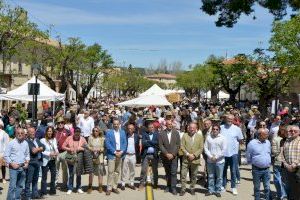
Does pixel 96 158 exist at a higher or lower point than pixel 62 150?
lower

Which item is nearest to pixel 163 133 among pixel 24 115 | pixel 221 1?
pixel 221 1

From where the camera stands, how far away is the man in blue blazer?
38.5 feet

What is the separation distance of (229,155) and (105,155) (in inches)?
112

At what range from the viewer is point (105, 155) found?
475 inches

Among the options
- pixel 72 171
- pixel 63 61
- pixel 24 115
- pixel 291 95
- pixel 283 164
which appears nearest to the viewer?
pixel 283 164

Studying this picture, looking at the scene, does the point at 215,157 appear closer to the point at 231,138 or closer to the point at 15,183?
the point at 231,138

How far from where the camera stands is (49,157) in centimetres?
1108

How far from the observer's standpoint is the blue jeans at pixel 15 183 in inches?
388

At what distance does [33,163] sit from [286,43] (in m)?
23.6

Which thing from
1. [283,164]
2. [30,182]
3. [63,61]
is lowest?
[30,182]

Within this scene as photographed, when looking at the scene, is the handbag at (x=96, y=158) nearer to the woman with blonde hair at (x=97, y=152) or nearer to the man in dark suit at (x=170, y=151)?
the woman with blonde hair at (x=97, y=152)

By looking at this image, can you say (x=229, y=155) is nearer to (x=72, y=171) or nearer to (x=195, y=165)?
(x=195, y=165)

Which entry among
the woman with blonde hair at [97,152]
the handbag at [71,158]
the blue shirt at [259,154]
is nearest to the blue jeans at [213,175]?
the blue shirt at [259,154]

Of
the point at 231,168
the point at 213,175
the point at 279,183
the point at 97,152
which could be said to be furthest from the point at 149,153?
the point at 279,183
